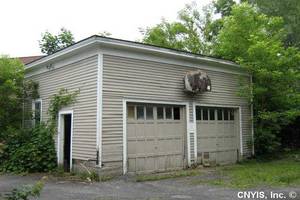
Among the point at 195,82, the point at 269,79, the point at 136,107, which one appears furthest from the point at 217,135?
the point at 136,107

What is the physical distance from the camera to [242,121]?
1484cm

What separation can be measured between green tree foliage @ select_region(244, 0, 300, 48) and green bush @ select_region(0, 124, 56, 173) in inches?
647

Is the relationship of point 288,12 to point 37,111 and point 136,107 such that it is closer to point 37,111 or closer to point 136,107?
point 136,107

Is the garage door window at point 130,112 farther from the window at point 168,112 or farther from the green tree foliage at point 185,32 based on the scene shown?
the green tree foliage at point 185,32

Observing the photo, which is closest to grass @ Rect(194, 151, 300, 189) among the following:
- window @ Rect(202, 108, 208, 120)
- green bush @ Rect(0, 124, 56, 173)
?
window @ Rect(202, 108, 208, 120)

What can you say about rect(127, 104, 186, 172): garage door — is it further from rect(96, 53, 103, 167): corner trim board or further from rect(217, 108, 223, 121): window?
rect(217, 108, 223, 121): window

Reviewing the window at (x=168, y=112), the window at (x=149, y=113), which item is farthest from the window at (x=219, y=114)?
the window at (x=149, y=113)

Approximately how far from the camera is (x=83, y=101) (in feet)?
36.4

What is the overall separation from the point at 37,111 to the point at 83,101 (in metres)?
3.57

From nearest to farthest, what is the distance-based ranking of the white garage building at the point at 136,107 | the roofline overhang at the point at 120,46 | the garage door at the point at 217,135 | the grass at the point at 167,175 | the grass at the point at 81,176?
1. the grass at the point at 81,176
2. the grass at the point at 167,175
3. the roofline overhang at the point at 120,46
4. the white garage building at the point at 136,107
5. the garage door at the point at 217,135

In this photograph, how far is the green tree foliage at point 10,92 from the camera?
1335 cm

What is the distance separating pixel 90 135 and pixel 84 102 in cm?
112

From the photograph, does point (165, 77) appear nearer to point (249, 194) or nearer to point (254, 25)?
point (249, 194)

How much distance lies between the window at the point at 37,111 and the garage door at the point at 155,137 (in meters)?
4.38
